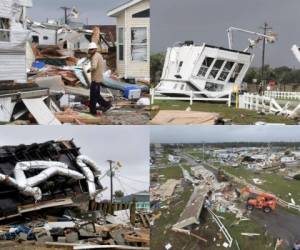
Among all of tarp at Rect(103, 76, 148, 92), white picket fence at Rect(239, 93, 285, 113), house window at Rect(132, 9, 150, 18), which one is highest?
house window at Rect(132, 9, 150, 18)

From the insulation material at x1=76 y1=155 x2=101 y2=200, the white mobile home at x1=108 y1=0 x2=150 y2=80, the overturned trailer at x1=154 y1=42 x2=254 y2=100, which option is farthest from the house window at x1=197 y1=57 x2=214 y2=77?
the insulation material at x1=76 y1=155 x2=101 y2=200

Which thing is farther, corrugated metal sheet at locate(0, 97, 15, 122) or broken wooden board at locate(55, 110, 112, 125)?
broken wooden board at locate(55, 110, 112, 125)

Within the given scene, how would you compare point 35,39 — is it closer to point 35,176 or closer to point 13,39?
point 13,39

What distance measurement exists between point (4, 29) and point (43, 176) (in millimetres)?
1407

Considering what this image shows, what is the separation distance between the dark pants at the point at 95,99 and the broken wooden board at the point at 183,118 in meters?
0.50

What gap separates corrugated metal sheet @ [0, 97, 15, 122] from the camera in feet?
16.9

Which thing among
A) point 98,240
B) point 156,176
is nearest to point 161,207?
point 156,176

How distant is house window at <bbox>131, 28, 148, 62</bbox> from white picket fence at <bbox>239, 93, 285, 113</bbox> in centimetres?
109

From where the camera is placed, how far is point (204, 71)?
5617 millimetres

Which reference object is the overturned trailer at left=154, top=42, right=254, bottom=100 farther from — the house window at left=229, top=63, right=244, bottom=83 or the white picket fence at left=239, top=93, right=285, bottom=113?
the white picket fence at left=239, top=93, right=285, bottom=113

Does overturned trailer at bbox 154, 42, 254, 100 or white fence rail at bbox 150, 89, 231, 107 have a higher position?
overturned trailer at bbox 154, 42, 254, 100

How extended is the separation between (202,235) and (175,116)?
120 centimetres

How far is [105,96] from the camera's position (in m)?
5.46

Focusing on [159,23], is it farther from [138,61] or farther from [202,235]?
[202,235]
